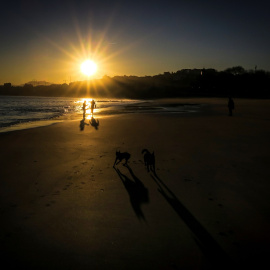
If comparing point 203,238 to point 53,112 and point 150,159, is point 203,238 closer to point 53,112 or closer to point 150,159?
point 150,159

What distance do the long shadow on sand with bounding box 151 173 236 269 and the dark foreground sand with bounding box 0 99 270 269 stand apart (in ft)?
0.05

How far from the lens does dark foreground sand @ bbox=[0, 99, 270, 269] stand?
3893 mm

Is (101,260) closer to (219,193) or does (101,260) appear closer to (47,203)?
(47,203)

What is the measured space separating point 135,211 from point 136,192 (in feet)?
3.23

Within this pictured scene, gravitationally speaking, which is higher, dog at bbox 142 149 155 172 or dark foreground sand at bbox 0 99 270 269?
dog at bbox 142 149 155 172

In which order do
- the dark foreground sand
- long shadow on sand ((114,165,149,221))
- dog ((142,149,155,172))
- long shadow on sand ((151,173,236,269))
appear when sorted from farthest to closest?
dog ((142,149,155,172)) → long shadow on sand ((114,165,149,221)) → the dark foreground sand → long shadow on sand ((151,173,236,269))

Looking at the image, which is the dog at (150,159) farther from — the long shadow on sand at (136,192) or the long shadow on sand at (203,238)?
the long shadow on sand at (203,238)

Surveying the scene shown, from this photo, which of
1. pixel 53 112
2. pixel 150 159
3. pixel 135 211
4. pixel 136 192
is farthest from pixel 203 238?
pixel 53 112

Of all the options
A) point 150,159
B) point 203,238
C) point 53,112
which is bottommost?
point 203,238

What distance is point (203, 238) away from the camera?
169 inches

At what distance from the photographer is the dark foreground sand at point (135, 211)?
3.89m

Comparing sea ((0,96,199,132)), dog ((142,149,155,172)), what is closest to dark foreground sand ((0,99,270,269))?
dog ((142,149,155,172))

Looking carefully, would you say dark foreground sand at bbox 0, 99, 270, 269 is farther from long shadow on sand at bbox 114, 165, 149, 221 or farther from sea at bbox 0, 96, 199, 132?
sea at bbox 0, 96, 199, 132

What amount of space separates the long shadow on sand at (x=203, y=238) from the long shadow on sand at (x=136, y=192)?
1.75ft
